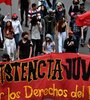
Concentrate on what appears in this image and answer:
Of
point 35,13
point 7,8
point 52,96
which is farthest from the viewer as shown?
point 7,8

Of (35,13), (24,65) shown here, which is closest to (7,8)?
(35,13)

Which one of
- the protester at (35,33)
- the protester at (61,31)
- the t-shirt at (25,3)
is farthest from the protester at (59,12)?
the protester at (35,33)

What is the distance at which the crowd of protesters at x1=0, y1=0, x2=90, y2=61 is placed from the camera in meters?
16.3

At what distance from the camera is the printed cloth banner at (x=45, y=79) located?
41.8ft

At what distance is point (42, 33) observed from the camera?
18938 mm

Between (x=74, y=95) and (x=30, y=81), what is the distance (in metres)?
0.96

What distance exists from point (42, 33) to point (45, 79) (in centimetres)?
627

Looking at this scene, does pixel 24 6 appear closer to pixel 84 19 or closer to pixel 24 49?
pixel 24 49

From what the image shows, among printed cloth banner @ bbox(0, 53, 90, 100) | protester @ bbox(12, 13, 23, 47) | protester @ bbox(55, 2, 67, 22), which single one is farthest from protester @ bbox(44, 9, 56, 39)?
printed cloth banner @ bbox(0, 53, 90, 100)

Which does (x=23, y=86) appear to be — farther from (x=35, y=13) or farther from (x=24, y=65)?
(x=35, y=13)

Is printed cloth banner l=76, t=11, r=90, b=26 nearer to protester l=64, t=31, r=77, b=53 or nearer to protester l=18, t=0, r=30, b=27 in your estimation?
protester l=64, t=31, r=77, b=53

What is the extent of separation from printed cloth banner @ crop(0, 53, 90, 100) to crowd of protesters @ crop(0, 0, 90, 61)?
2912 millimetres

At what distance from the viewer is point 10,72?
42.1 feet

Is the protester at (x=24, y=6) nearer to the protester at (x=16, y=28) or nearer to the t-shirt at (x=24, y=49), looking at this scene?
the protester at (x=16, y=28)
